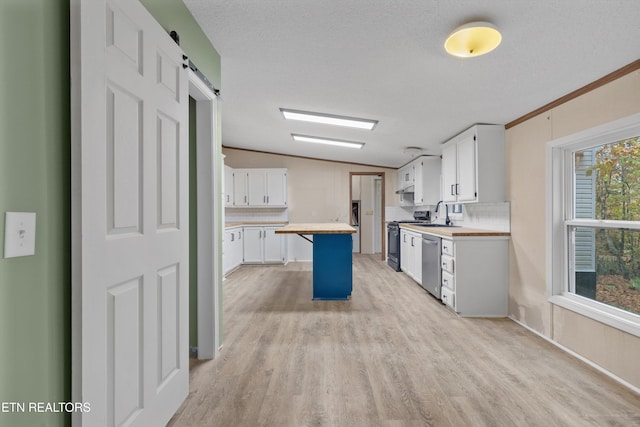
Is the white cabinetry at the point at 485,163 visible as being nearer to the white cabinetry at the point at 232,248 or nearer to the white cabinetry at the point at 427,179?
the white cabinetry at the point at 427,179

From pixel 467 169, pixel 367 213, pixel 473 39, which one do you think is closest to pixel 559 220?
pixel 467 169

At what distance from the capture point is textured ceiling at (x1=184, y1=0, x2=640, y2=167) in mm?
1755

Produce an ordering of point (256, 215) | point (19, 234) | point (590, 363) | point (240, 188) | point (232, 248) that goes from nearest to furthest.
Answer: point (19, 234) → point (590, 363) → point (232, 248) → point (240, 188) → point (256, 215)

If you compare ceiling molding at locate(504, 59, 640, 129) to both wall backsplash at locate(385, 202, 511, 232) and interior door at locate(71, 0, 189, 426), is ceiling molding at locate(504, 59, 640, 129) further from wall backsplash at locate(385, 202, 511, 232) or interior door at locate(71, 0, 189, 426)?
interior door at locate(71, 0, 189, 426)

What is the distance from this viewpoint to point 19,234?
88 cm

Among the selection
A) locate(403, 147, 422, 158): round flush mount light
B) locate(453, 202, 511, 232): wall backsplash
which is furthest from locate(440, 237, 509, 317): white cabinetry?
locate(403, 147, 422, 158): round flush mount light

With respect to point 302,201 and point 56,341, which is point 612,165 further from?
point 302,201

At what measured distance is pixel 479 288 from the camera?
3543mm

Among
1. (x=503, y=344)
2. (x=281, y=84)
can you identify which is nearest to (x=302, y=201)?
(x=281, y=84)

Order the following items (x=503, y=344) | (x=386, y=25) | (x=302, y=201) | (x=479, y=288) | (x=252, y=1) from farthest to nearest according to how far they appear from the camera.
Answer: (x=302, y=201)
(x=479, y=288)
(x=503, y=344)
(x=386, y=25)
(x=252, y=1)

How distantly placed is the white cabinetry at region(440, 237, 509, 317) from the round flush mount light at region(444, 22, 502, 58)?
221 centimetres

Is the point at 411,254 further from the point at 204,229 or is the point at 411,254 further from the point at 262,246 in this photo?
the point at 204,229

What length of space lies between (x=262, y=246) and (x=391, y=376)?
4.79 metres

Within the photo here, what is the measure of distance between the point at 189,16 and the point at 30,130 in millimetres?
1475
